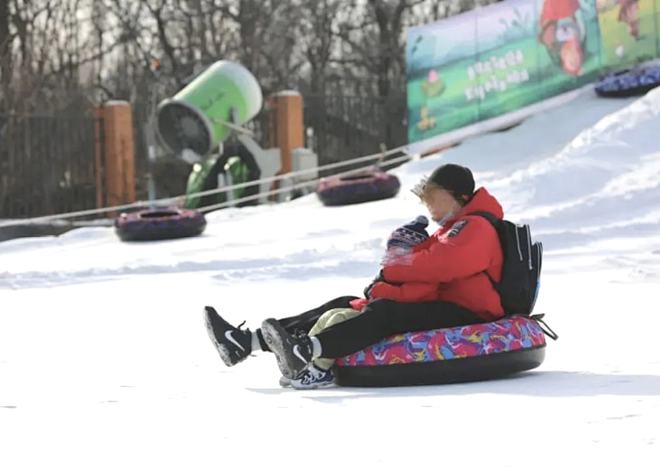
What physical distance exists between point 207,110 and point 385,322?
51.4 feet

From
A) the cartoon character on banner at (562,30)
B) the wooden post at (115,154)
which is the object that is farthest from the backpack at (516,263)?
the wooden post at (115,154)

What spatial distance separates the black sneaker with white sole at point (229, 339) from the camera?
547 centimetres

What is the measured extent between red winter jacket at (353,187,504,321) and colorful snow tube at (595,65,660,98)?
14545 mm

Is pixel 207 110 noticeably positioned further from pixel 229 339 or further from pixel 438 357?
pixel 438 357

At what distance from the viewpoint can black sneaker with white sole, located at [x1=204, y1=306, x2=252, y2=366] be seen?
5469 mm

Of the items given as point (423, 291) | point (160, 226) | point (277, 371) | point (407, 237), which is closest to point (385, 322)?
point (423, 291)

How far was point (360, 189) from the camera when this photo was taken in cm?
1747

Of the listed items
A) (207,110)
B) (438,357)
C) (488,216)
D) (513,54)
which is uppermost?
(513,54)

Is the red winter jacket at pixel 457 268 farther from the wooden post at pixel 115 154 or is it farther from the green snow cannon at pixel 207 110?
the wooden post at pixel 115 154

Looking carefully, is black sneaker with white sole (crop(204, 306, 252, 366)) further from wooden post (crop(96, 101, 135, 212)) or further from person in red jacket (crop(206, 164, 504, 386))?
wooden post (crop(96, 101, 135, 212))

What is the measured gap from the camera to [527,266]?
549 centimetres

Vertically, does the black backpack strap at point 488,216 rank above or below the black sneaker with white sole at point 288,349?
above

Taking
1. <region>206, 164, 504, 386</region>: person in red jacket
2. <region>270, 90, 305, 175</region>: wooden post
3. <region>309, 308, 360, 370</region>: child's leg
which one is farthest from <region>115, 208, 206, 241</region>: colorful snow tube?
<region>309, 308, 360, 370</region>: child's leg

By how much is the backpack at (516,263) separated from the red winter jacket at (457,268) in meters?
0.03
